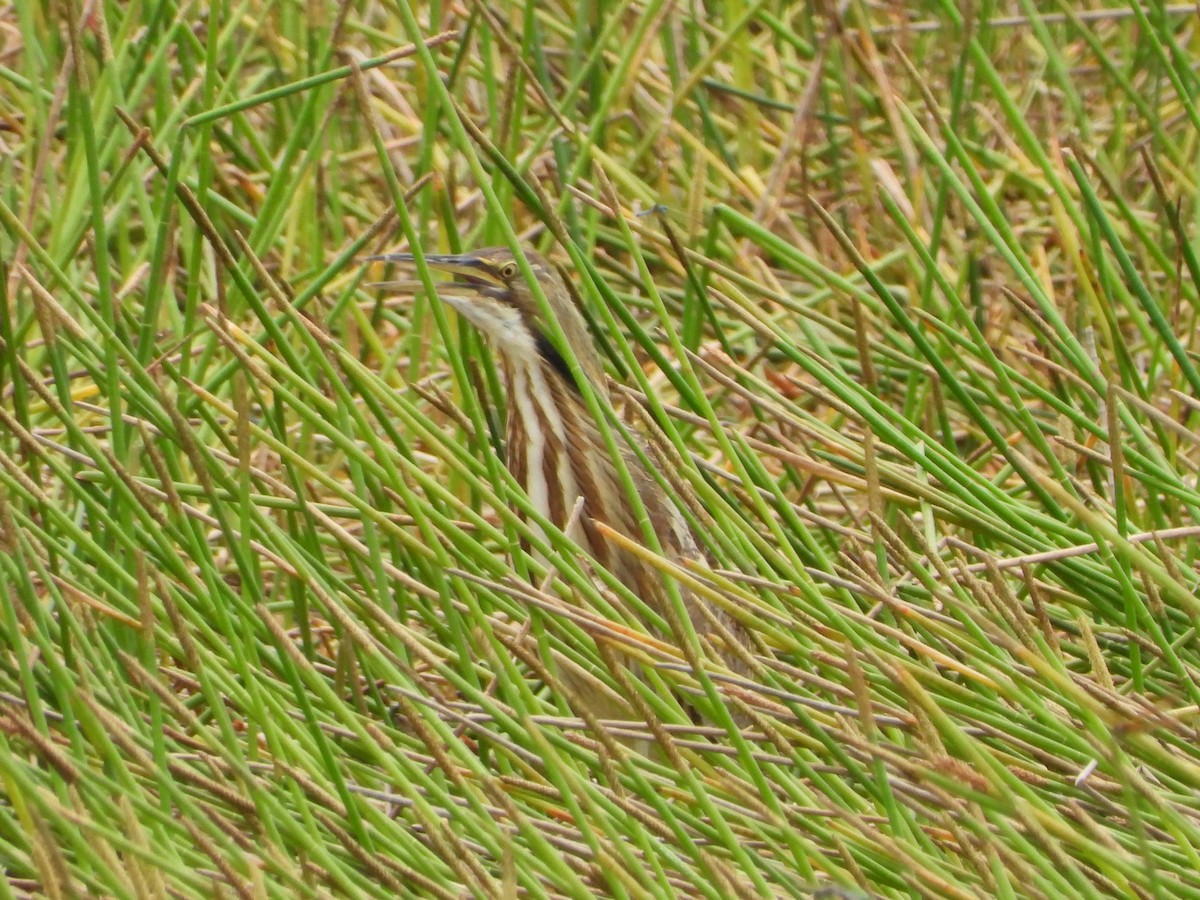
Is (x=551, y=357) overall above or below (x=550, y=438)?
above

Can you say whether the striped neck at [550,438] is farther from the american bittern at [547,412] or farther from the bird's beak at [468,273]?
the bird's beak at [468,273]

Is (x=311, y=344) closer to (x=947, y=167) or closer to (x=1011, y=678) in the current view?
(x=1011, y=678)

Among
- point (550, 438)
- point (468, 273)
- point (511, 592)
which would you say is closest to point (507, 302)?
point (468, 273)

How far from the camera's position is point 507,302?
265cm

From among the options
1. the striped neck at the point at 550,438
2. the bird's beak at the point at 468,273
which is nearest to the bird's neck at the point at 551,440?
the striped neck at the point at 550,438

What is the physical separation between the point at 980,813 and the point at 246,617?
1.86 ft

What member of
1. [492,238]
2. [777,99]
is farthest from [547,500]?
[777,99]

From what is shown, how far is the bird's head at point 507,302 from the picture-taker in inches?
102

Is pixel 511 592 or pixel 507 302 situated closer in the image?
pixel 511 592

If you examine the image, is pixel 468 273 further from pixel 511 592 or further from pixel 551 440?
pixel 511 592

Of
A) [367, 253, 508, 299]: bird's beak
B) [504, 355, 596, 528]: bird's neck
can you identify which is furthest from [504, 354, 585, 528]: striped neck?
[367, 253, 508, 299]: bird's beak

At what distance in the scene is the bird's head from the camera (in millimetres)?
2600

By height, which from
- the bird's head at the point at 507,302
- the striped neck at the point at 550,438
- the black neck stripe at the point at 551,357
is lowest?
the striped neck at the point at 550,438

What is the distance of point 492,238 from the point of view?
267 centimetres
